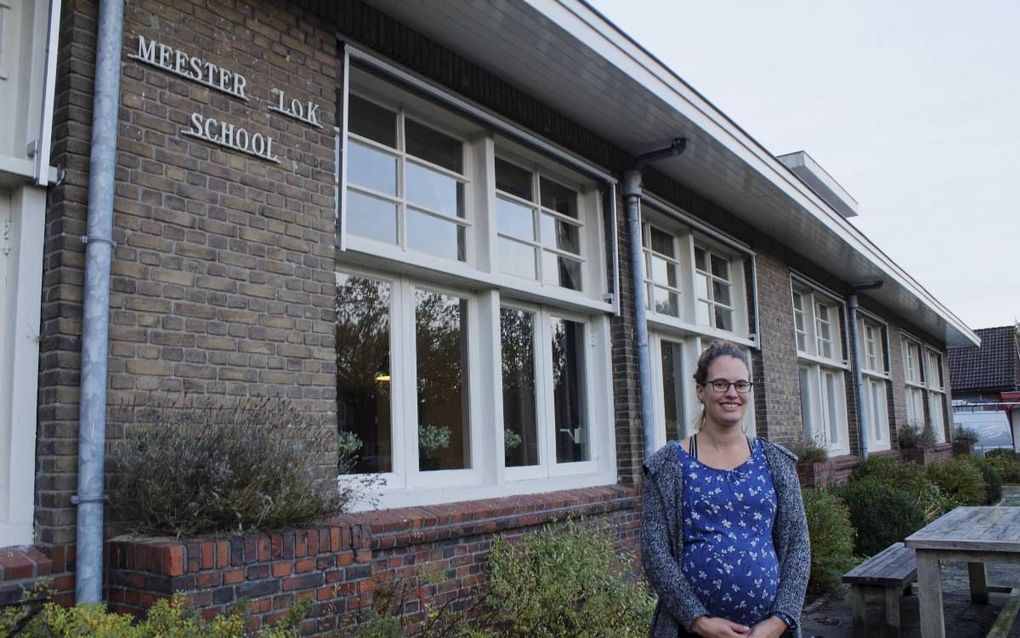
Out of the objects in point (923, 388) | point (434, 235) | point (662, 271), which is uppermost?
point (662, 271)

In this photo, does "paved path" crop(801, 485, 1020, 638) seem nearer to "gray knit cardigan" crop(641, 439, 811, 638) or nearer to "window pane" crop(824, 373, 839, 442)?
"gray knit cardigan" crop(641, 439, 811, 638)

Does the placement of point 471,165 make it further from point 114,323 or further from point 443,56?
point 114,323

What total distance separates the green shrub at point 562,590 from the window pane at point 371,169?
2.49 metres

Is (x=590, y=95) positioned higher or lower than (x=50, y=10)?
higher

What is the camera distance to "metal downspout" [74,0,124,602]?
11.6ft

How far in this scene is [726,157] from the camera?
8.44m

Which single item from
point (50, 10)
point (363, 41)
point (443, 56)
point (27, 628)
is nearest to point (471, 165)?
point (443, 56)

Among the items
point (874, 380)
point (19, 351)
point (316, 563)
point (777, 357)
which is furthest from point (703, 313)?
point (874, 380)

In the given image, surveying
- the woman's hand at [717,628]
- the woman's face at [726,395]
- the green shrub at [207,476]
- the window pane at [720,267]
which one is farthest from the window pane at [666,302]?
the woman's hand at [717,628]

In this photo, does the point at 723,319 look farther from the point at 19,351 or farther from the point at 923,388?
the point at 923,388

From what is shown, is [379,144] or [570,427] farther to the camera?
[570,427]

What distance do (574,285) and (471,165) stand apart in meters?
1.63

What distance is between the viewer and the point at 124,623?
304cm

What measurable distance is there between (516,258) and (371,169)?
166 centimetres
